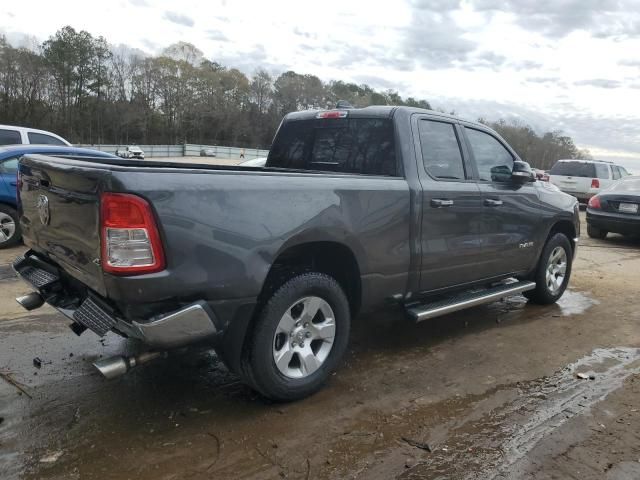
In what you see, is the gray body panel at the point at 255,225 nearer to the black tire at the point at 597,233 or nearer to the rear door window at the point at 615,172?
the black tire at the point at 597,233

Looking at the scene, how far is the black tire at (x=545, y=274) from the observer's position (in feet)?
19.0

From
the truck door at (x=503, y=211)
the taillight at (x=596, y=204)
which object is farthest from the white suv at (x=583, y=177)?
the truck door at (x=503, y=211)

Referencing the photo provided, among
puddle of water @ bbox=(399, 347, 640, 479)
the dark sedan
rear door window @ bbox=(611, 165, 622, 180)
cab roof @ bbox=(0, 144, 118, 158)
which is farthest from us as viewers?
rear door window @ bbox=(611, 165, 622, 180)

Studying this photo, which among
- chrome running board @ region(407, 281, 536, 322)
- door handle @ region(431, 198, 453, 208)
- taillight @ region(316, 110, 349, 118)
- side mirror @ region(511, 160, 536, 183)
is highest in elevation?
taillight @ region(316, 110, 349, 118)

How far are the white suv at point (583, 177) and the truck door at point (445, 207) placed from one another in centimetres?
1487

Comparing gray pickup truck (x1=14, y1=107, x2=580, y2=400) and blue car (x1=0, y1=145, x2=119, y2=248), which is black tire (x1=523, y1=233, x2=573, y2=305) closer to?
gray pickup truck (x1=14, y1=107, x2=580, y2=400)

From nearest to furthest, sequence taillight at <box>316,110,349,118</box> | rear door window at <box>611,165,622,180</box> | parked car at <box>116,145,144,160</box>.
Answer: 1. taillight at <box>316,110,349,118</box>
2. rear door window at <box>611,165,622,180</box>
3. parked car at <box>116,145,144,160</box>

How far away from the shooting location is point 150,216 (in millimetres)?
2670

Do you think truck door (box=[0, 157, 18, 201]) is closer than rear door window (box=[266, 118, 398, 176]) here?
No

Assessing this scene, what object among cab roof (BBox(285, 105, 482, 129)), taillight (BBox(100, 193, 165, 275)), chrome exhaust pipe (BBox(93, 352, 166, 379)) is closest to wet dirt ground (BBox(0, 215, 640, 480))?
chrome exhaust pipe (BBox(93, 352, 166, 379))

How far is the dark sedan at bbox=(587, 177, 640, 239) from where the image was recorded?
1097 cm

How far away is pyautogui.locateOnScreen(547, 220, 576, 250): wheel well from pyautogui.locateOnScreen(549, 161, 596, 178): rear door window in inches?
513

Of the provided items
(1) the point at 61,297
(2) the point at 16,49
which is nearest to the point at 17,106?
(2) the point at 16,49

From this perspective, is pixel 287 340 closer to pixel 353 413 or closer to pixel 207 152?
pixel 353 413
